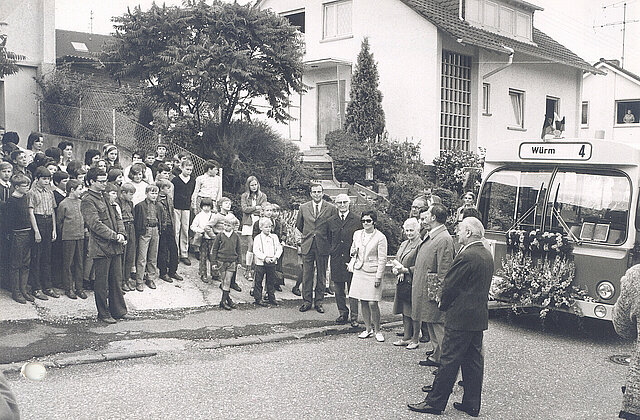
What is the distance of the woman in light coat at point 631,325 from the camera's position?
4914mm

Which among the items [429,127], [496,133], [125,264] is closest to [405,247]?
[125,264]

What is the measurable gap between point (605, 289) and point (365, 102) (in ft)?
39.9

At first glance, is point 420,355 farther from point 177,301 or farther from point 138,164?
point 138,164

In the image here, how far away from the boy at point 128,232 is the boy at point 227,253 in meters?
1.22

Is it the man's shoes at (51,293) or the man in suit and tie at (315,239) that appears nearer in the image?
the man's shoes at (51,293)

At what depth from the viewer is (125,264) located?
1016cm

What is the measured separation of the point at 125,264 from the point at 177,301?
98 cm

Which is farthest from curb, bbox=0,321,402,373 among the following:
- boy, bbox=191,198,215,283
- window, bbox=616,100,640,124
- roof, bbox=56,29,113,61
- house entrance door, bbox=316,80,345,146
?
window, bbox=616,100,640,124

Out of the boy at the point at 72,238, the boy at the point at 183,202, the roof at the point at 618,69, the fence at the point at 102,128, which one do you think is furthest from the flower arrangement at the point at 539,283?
the roof at the point at 618,69

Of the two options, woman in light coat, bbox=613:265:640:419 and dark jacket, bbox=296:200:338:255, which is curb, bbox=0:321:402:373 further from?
woman in light coat, bbox=613:265:640:419

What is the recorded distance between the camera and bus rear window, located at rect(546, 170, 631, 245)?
9.16m

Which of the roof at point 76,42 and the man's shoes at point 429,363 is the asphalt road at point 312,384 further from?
the roof at point 76,42

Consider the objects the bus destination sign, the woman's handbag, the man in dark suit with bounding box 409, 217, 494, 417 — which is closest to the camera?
the man in dark suit with bounding box 409, 217, 494, 417

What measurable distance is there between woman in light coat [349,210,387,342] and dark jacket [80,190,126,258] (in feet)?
10.6
